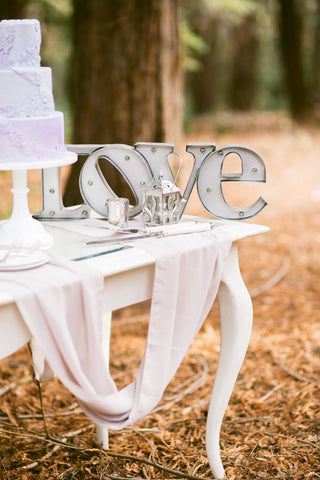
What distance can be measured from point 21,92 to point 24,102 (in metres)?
0.03

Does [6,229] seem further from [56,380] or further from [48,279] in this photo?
[56,380]

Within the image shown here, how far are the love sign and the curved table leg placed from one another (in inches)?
7.1

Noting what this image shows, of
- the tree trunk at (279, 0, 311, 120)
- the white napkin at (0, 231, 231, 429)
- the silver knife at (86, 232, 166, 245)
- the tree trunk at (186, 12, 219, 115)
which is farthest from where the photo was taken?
the tree trunk at (186, 12, 219, 115)

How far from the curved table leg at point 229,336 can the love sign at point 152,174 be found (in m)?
0.18

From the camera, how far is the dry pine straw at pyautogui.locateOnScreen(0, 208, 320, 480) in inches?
85.4

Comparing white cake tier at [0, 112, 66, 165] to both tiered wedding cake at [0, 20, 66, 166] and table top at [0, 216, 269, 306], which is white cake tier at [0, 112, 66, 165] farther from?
table top at [0, 216, 269, 306]

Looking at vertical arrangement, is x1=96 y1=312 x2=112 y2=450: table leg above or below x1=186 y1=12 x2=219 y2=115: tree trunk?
below

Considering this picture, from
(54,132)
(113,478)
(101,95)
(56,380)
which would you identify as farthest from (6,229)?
(101,95)

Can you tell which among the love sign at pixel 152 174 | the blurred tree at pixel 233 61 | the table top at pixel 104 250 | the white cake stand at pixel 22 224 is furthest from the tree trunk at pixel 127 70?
the blurred tree at pixel 233 61

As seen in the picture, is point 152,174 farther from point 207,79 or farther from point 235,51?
point 207,79

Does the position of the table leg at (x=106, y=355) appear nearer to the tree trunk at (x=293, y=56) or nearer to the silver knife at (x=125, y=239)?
the silver knife at (x=125, y=239)

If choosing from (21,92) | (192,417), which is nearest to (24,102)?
(21,92)

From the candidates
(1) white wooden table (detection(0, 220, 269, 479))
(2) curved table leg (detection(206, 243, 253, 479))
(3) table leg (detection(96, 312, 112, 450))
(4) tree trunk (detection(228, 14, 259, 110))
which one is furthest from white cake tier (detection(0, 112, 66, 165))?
(4) tree trunk (detection(228, 14, 259, 110))

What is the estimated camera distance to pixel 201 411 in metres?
2.62
